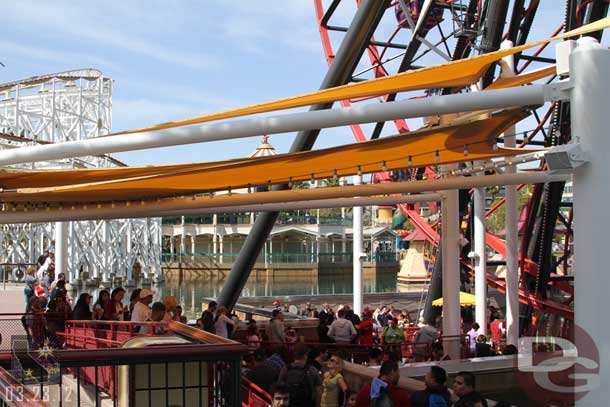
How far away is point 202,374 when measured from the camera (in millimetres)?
5641

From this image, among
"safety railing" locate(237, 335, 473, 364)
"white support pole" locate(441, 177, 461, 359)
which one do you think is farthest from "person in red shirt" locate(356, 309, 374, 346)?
"white support pole" locate(441, 177, 461, 359)

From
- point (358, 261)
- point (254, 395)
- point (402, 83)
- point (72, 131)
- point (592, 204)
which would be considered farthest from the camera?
point (72, 131)

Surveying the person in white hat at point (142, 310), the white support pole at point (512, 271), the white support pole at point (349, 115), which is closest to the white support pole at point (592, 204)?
the white support pole at point (349, 115)

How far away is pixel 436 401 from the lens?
5.83 meters

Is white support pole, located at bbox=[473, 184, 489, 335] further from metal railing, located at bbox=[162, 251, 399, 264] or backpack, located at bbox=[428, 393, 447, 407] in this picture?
metal railing, located at bbox=[162, 251, 399, 264]

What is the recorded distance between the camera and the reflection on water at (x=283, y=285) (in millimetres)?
61594

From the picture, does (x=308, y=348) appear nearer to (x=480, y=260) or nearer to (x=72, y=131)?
(x=480, y=260)

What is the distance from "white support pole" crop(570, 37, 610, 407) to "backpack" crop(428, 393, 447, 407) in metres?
0.91

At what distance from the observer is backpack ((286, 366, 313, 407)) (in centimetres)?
666

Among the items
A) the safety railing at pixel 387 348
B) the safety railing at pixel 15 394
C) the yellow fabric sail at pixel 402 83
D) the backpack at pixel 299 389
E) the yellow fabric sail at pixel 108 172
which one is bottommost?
the safety railing at pixel 387 348

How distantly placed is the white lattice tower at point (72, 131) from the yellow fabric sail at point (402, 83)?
1579 inches

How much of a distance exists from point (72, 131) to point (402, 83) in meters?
48.3

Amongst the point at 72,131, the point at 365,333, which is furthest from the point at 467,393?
the point at 72,131

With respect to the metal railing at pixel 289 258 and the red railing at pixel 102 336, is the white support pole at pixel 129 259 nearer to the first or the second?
the metal railing at pixel 289 258
